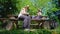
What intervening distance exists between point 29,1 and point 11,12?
6.79 metres

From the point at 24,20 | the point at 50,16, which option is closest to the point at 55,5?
the point at 50,16

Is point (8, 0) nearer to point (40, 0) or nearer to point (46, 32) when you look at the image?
point (46, 32)

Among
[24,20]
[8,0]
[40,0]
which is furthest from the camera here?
[40,0]

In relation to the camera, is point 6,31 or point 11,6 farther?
point 11,6

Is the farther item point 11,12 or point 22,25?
point 11,12

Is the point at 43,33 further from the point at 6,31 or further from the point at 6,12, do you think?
the point at 6,12

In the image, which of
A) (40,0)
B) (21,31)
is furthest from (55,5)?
(40,0)

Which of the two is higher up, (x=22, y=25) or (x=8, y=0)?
(x=8, y=0)

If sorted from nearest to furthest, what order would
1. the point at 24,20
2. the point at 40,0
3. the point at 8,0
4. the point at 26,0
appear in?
the point at 24,20
the point at 8,0
the point at 26,0
the point at 40,0

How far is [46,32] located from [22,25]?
5.37 ft

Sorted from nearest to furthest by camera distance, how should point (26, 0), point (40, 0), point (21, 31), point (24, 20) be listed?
point (21, 31)
point (24, 20)
point (26, 0)
point (40, 0)

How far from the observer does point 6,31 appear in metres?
9.88

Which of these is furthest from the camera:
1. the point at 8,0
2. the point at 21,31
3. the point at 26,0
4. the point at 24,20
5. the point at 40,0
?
the point at 40,0

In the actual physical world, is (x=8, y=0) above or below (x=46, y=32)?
above
